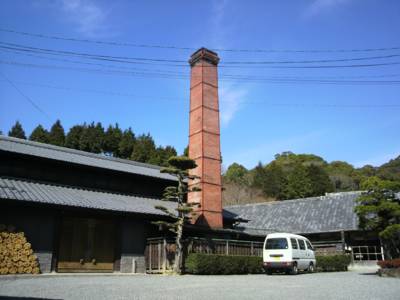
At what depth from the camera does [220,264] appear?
17.5m

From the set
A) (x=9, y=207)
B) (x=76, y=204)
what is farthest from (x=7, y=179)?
(x=76, y=204)

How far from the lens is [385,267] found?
16812 millimetres

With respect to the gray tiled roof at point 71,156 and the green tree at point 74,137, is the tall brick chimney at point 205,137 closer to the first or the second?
the gray tiled roof at point 71,156

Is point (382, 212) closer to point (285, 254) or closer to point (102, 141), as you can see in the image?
point (285, 254)

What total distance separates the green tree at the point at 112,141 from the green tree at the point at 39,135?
24.8 ft

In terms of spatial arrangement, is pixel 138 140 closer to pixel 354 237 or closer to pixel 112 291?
pixel 354 237

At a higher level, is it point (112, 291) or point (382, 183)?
point (382, 183)

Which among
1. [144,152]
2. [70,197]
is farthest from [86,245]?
[144,152]

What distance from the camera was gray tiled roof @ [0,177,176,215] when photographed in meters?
15.5

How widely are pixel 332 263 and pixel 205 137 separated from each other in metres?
10.6

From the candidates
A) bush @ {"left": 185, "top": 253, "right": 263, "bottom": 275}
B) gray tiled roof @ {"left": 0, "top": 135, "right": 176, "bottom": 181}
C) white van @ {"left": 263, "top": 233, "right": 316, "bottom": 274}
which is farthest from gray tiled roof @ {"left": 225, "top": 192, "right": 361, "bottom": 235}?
gray tiled roof @ {"left": 0, "top": 135, "right": 176, "bottom": 181}

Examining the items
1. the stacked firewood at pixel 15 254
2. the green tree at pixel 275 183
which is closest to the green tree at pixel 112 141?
the green tree at pixel 275 183

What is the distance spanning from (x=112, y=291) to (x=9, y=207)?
26.3 feet

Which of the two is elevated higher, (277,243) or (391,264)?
(277,243)
